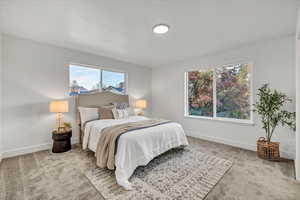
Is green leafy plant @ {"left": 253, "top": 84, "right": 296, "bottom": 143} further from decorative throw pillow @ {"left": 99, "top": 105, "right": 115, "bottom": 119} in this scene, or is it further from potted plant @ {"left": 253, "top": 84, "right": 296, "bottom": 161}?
decorative throw pillow @ {"left": 99, "top": 105, "right": 115, "bottom": 119}

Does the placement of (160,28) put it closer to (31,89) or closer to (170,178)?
(170,178)

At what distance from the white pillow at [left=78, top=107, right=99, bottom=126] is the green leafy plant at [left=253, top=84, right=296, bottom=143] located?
3.81 m

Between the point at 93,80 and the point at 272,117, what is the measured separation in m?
4.56

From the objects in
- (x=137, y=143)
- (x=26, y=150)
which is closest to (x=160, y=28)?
(x=137, y=143)

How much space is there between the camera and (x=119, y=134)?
214cm

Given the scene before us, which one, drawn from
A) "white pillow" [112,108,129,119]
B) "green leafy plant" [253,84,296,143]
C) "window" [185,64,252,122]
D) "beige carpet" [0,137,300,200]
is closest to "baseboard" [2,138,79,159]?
"beige carpet" [0,137,300,200]

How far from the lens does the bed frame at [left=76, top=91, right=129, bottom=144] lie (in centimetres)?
351

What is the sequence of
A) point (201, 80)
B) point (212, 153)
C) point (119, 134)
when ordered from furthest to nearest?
point (201, 80)
point (212, 153)
point (119, 134)

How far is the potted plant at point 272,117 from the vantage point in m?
2.57

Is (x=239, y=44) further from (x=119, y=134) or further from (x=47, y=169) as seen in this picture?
(x=47, y=169)

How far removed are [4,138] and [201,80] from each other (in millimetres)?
5077

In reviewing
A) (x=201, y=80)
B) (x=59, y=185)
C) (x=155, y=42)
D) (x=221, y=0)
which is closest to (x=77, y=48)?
(x=155, y=42)

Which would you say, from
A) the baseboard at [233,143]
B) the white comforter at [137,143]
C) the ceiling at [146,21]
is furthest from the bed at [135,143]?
the ceiling at [146,21]

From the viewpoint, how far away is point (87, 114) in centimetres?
328
